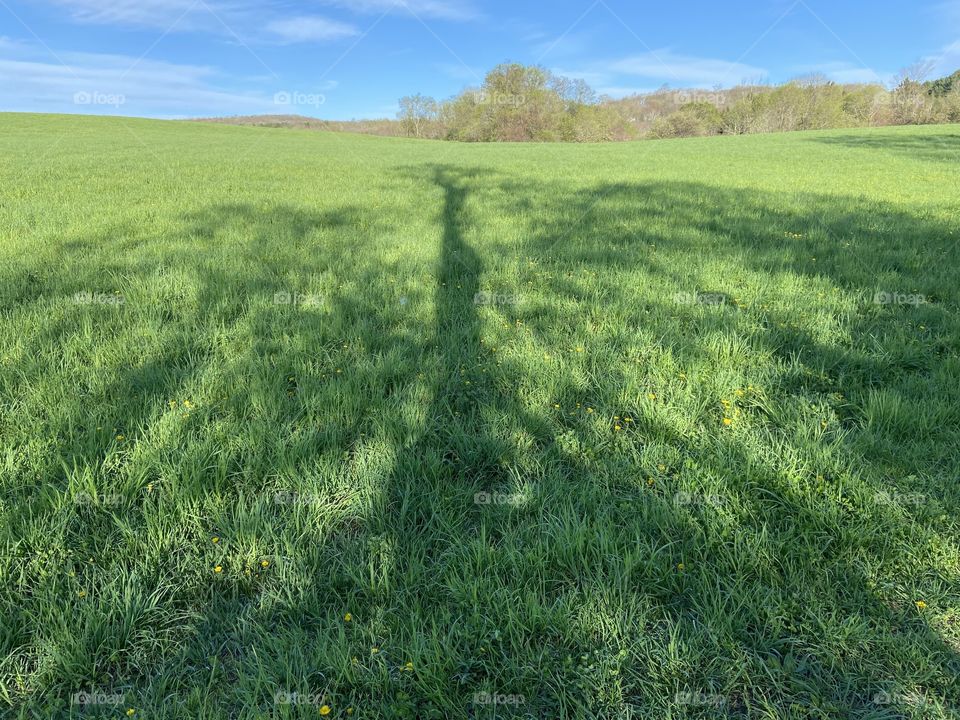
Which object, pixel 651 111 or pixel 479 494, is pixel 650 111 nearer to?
pixel 651 111

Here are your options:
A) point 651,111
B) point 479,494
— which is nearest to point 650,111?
point 651,111

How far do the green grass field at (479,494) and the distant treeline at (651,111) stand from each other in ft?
241

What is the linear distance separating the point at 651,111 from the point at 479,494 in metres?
103

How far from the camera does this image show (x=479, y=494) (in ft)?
7.99

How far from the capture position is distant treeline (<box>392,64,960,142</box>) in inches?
2783

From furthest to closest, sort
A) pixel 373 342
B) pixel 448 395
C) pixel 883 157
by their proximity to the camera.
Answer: pixel 883 157
pixel 373 342
pixel 448 395

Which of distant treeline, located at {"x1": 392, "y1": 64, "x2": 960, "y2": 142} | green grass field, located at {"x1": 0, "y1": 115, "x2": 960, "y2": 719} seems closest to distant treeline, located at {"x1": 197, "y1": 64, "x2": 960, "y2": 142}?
distant treeline, located at {"x1": 392, "y1": 64, "x2": 960, "y2": 142}

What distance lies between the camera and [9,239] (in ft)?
21.3

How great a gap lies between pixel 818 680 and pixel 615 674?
68 centimetres

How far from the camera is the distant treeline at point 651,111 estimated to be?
70.7m

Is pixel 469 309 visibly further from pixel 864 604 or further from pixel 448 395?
pixel 864 604

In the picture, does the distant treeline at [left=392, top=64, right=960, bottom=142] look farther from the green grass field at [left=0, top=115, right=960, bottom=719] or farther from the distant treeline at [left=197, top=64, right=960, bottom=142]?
the green grass field at [left=0, top=115, right=960, bottom=719]

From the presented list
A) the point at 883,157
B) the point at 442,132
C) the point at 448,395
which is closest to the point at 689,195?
the point at 448,395

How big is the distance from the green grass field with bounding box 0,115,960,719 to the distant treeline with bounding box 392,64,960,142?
73.5 meters
